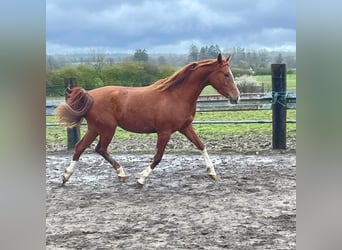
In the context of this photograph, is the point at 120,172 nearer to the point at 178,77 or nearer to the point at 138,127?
the point at 138,127

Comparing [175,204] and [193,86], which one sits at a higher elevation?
[193,86]

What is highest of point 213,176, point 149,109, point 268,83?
point 268,83

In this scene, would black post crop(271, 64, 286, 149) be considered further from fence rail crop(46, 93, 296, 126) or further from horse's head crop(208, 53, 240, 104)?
horse's head crop(208, 53, 240, 104)

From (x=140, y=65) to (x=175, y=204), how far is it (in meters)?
0.63

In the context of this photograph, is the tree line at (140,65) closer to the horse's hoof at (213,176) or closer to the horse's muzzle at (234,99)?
the horse's muzzle at (234,99)

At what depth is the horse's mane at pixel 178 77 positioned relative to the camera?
2.01m

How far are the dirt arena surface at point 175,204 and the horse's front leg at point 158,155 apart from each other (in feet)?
0.08

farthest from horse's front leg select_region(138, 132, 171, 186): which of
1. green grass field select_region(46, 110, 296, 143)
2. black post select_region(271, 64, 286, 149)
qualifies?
black post select_region(271, 64, 286, 149)

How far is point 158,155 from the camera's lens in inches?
81.0

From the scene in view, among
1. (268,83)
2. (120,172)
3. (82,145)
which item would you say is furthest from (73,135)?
(268,83)

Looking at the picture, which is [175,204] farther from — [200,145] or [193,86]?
[193,86]

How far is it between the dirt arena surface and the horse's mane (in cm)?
31

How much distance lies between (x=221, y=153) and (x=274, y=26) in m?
0.59

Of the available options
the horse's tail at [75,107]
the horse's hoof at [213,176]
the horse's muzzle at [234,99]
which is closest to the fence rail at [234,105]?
the horse's muzzle at [234,99]
